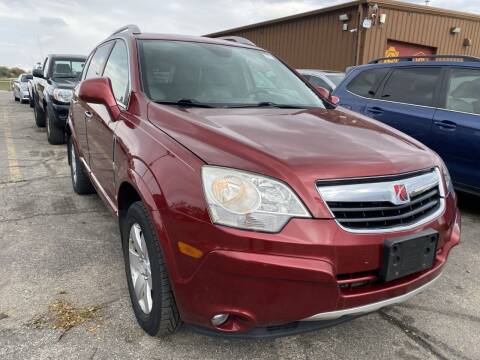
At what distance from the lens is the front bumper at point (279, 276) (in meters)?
1.76

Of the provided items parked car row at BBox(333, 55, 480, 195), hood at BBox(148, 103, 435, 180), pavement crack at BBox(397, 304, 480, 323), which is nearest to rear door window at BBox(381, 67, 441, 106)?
parked car row at BBox(333, 55, 480, 195)

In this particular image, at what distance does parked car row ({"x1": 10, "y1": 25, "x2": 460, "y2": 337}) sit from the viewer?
179 cm

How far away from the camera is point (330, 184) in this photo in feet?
6.18

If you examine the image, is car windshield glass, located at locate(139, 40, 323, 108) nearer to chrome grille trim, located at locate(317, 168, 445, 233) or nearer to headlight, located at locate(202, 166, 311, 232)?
headlight, located at locate(202, 166, 311, 232)

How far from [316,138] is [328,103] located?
122 cm

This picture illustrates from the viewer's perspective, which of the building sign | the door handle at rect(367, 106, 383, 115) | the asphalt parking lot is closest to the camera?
the asphalt parking lot

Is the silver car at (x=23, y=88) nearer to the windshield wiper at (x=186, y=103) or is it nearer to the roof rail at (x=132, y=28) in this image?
the roof rail at (x=132, y=28)

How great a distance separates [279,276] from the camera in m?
1.76

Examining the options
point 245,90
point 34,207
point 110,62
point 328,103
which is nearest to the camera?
point 245,90

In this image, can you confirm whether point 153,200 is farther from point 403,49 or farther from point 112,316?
point 403,49

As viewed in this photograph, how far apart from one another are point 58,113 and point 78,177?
3442 mm

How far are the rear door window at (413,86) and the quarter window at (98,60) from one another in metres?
3.21

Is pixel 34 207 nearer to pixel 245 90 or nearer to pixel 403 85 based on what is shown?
pixel 245 90

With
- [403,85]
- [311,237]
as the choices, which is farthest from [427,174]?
[403,85]
